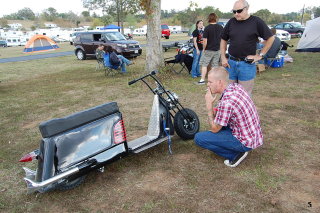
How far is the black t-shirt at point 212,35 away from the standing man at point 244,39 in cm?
278

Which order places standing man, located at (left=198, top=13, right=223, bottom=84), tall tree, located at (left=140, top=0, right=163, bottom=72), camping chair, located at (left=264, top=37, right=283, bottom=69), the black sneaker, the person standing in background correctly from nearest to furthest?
the black sneaker, standing man, located at (left=198, top=13, right=223, bottom=84), the person standing in background, tall tree, located at (left=140, top=0, right=163, bottom=72), camping chair, located at (left=264, top=37, right=283, bottom=69)

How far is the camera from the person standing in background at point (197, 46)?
7.76 m

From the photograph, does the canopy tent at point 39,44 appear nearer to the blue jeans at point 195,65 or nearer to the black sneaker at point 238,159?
the blue jeans at point 195,65

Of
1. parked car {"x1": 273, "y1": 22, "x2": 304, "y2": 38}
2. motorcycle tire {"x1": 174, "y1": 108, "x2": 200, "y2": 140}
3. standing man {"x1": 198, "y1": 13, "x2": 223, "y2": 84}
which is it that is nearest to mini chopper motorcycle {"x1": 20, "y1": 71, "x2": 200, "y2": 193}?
motorcycle tire {"x1": 174, "y1": 108, "x2": 200, "y2": 140}

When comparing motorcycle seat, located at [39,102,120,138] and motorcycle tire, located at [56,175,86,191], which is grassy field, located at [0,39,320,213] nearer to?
motorcycle tire, located at [56,175,86,191]

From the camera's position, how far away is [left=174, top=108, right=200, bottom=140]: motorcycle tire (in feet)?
12.3

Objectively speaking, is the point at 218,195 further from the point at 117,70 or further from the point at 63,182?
the point at 117,70

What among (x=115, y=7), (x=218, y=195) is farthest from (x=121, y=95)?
(x=115, y=7)

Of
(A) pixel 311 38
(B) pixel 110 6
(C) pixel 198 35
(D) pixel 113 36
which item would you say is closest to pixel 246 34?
(C) pixel 198 35

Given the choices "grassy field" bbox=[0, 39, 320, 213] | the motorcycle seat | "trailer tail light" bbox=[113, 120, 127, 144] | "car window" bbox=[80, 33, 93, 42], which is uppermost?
"car window" bbox=[80, 33, 93, 42]

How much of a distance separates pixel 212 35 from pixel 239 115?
4.42 meters

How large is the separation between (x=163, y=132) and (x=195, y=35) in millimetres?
4893

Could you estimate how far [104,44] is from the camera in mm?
13914

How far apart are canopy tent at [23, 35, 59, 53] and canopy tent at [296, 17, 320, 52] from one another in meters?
20.1
